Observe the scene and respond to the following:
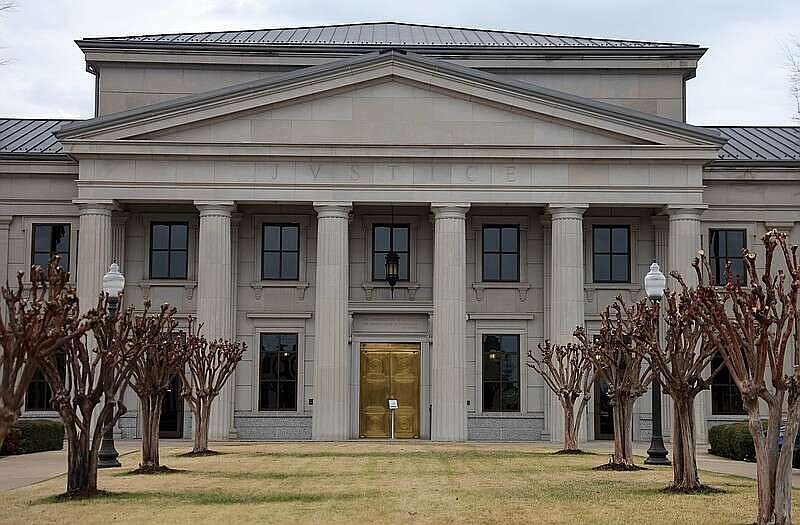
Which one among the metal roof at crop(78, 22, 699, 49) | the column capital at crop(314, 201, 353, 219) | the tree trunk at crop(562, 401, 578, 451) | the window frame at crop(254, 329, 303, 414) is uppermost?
the metal roof at crop(78, 22, 699, 49)

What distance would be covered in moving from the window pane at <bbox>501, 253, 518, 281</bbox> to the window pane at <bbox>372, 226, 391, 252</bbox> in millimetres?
4288

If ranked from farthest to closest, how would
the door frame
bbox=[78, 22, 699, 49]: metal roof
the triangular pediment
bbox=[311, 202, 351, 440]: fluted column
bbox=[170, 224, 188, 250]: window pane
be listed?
bbox=[78, 22, 699, 49]: metal roof, bbox=[170, 224, 188, 250]: window pane, the door frame, the triangular pediment, bbox=[311, 202, 351, 440]: fluted column

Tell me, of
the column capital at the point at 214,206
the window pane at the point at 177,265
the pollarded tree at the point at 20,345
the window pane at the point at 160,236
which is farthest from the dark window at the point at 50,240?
the pollarded tree at the point at 20,345

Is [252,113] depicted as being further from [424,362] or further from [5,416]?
[5,416]

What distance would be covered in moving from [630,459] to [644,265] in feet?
61.1

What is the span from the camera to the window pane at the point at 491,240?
44781 mm

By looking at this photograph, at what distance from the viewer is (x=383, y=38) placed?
52.8m

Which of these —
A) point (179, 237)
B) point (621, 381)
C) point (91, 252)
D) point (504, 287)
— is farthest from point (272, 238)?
point (621, 381)

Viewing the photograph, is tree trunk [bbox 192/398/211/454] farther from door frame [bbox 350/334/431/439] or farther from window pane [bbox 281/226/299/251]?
window pane [bbox 281/226/299/251]

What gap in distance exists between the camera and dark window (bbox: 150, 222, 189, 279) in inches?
1751

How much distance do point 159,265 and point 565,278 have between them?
1472 centimetres

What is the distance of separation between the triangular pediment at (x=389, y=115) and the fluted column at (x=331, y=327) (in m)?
2.94

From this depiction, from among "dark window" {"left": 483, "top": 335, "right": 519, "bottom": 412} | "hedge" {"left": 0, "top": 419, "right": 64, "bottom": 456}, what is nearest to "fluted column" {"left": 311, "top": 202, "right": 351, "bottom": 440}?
"dark window" {"left": 483, "top": 335, "right": 519, "bottom": 412}

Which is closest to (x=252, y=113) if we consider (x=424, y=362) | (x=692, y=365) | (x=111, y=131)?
(x=111, y=131)
